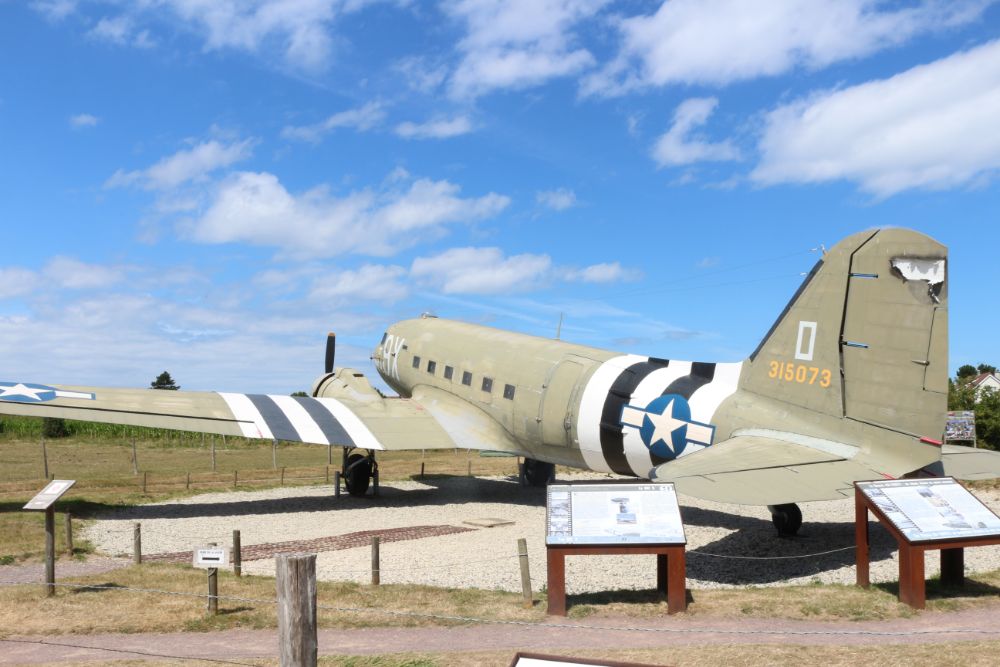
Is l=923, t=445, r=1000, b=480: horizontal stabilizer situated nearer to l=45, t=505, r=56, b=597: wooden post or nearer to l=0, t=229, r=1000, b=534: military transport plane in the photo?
l=0, t=229, r=1000, b=534: military transport plane

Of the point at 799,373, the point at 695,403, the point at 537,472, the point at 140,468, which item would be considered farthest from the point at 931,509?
the point at 140,468

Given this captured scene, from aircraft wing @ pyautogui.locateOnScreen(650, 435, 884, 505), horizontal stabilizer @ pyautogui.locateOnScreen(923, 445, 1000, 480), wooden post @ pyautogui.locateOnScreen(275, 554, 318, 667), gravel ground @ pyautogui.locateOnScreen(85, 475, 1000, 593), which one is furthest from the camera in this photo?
horizontal stabilizer @ pyautogui.locateOnScreen(923, 445, 1000, 480)

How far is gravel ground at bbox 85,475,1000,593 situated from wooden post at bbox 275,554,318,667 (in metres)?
6.97

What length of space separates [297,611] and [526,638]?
4.43 metres

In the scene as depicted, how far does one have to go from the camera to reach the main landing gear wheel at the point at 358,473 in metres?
25.2

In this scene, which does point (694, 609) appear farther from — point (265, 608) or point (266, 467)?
point (266, 467)

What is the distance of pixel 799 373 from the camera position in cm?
1536

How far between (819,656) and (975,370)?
400 ft

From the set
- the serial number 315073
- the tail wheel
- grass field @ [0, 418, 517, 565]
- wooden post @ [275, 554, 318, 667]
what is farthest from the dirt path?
the tail wheel

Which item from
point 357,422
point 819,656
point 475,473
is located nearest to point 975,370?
point 475,473

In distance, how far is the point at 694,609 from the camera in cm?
1136

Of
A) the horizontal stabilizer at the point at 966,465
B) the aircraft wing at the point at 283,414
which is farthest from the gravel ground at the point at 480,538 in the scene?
the aircraft wing at the point at 283,414

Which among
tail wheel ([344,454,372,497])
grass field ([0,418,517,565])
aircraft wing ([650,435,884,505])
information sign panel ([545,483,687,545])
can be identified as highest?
aircraft wing ([650,435,884,505])

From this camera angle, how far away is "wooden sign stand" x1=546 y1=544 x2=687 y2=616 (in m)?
11.1
